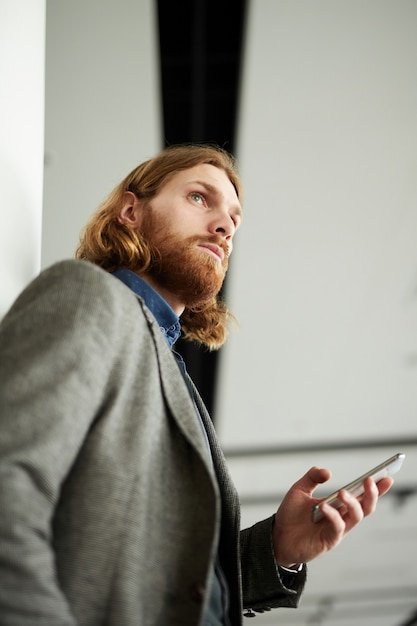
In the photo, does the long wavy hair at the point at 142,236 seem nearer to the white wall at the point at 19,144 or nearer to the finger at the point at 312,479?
the white wall at the point at 19,144

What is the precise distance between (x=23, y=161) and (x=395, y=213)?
99.1 inches

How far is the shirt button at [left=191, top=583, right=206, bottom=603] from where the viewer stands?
826mm

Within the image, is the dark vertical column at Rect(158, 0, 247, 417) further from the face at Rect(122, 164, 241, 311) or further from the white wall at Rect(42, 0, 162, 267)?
the face at Rect(122, 164, 241, 311)

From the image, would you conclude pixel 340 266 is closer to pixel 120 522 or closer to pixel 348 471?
pixel 348 471

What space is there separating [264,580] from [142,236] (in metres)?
0.78

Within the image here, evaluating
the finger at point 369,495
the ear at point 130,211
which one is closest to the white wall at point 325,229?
the ear at point 130,211

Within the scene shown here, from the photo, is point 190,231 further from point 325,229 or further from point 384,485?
point 325,229

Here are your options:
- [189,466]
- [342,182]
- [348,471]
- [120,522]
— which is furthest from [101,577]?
[348,471]

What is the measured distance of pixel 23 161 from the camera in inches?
50.3

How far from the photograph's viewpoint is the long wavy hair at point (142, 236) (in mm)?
1349

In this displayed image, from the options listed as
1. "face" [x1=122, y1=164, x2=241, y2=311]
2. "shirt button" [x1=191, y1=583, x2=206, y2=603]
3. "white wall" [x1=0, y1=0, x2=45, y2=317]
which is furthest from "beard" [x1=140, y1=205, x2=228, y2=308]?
"shirt button" [x1=191, y1=583, x2=206, y2=603]

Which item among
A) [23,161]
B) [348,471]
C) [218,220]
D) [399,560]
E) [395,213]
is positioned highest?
[23,161]

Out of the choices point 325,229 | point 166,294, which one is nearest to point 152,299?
point 166,294

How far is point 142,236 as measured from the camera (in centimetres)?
140
